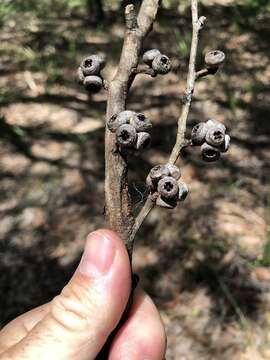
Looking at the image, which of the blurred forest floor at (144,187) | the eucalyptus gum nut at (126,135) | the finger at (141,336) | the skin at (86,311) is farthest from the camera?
the blurred forest floor at (144,187)

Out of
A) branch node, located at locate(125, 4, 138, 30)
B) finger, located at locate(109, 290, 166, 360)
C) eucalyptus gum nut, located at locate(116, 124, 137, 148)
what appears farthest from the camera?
finger, located at locate(109, 290, 166, 360)

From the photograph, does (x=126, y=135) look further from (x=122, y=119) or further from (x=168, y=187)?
(x=168, y=187)

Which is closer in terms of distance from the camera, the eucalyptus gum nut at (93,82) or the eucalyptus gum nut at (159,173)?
the eucalyptus gum nut at (159,173)

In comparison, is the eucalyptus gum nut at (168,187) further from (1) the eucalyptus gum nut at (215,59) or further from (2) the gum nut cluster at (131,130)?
(1) the eucalyptus gum nut at (215,59)

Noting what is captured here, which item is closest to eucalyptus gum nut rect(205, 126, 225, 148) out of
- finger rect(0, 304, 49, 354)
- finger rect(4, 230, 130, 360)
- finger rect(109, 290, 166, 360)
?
finger rect(4, 230, 130, 360)

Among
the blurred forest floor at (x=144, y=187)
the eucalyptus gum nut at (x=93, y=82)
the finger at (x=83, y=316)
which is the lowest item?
A: the blurred forest floor at (x=144, y=187)

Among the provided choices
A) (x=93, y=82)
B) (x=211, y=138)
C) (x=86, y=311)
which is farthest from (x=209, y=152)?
(x=86, y=311)

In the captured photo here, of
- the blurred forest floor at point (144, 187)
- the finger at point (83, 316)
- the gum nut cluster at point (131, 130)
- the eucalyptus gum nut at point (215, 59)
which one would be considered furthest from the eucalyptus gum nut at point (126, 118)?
the blurred forest floor at point (144, 187)

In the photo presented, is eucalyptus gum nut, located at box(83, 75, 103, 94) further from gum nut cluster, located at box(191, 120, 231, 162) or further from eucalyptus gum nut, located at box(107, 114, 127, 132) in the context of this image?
gum nut cluster, located at box(191, 120, 231, 162)
